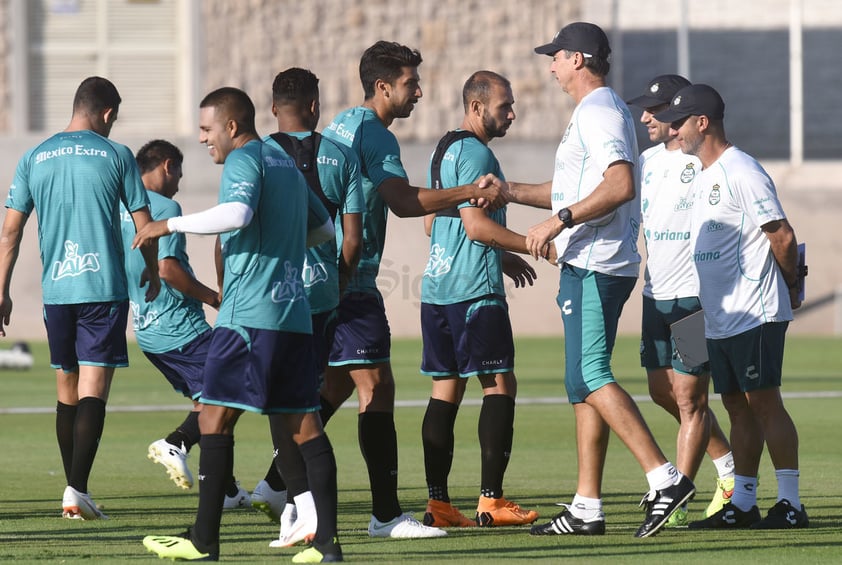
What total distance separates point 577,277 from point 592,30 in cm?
122

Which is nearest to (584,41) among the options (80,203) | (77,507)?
(80,203)

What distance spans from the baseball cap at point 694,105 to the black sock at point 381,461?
6.90ft

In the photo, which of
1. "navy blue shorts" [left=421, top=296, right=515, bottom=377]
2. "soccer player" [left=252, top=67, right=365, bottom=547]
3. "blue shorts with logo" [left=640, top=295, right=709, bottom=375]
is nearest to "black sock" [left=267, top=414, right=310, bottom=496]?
"soccer player" [left=252, top=67, right=365, bottom=547]

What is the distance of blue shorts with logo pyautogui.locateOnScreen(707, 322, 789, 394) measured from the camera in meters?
7.69

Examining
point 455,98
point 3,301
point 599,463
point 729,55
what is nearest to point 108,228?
point 3,301

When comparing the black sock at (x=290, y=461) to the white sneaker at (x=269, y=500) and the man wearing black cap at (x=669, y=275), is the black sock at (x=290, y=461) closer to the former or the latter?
the white sneaker at (x=269, y=500)

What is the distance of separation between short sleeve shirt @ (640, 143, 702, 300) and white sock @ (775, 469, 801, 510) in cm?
120

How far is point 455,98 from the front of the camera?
90.8ft

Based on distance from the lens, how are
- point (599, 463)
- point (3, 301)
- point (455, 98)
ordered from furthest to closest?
point (455, 98) → point (3, 301) → point (599, 463)

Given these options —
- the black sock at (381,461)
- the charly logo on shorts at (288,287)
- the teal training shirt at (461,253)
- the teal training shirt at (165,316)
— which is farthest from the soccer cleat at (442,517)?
the teal training shirt at (165,316)

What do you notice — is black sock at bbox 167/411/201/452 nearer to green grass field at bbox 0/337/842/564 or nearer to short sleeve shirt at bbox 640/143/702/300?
green grass field at bbox 0/337/842/564

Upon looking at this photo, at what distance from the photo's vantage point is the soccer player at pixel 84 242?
8281 millimetres

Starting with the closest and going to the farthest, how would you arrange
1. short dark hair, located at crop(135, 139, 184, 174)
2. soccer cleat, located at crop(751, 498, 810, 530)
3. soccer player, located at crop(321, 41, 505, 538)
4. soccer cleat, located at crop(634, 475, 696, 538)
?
soccer cleat, located at crop(634, 475, 696, 538)
soccer player, located at crop(321, 41, 505, 538)
soccer cleat, located at crop(751, 498, 810, 530)
short dark hair, located at crop(135, 139, 184, 174)

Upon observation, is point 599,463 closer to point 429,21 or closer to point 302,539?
point 302,539
